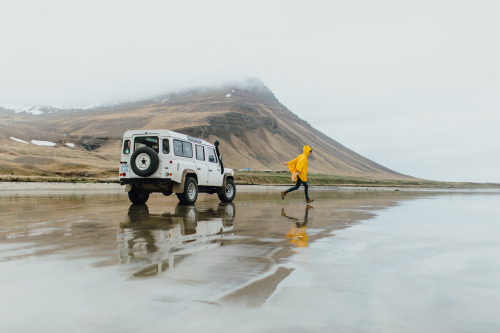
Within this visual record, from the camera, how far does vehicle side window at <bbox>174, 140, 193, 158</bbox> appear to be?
1430 cm

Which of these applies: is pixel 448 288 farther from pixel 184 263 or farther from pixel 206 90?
pixel 206 90

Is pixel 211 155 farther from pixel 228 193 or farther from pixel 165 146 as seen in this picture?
pixel 165 146

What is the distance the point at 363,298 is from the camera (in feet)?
12.1

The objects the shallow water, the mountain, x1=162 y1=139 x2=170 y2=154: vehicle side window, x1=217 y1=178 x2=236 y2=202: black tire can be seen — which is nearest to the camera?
the shallow water

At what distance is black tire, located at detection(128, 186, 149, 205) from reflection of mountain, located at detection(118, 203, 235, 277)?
5425mm

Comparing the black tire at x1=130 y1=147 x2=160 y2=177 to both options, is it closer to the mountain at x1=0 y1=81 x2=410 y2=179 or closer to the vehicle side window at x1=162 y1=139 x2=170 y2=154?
the vehicle side window at x1=162 y1=139 x2=170 y2=154

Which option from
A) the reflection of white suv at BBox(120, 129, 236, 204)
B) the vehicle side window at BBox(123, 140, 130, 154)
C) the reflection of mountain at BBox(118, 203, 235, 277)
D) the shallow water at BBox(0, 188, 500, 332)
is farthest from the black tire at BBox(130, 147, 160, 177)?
the shallow water at BBox(0, 188, 500, 332)

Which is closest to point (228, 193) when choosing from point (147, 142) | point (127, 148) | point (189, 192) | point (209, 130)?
point (189, 192)

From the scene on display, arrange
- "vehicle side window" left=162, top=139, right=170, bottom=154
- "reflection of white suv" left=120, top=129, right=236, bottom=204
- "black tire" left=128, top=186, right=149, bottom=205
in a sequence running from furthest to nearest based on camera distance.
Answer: "black tire" left=128, top=186, right=149, bottom=205 < "vehicle side window" left=162, top=139, right=170, bottom=154 < "reflection of white suv" left=120, top=129, right=236, bottom=204

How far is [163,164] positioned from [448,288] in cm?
1095

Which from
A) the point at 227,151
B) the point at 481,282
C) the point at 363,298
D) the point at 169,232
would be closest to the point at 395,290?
the point at 363,298

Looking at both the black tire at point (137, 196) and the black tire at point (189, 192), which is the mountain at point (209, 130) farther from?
the black tire at point (189, 192)

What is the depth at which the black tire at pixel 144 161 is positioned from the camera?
535 inches

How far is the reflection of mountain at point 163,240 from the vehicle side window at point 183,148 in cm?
471
